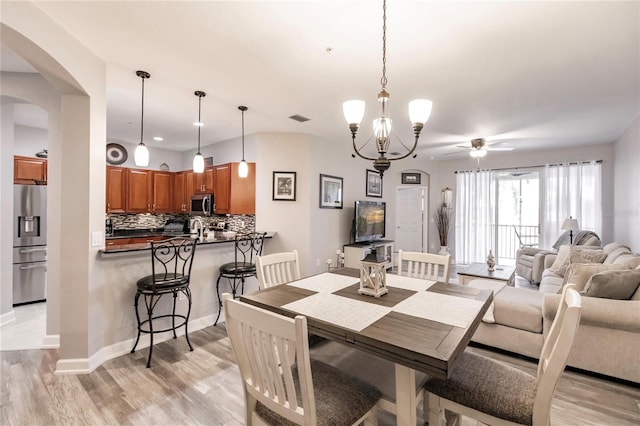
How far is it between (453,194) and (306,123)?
455 cm

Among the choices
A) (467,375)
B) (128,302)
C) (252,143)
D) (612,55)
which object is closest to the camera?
(467,375)

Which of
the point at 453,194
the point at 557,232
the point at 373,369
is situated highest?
the point at 453,194

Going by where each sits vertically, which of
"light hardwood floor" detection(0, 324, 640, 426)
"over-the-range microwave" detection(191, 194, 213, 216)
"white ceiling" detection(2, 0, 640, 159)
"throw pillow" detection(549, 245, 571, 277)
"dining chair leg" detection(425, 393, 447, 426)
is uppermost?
"white ceiling" detection(2, 0, 640, 159)

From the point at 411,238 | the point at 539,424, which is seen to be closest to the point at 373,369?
the point at 539,424

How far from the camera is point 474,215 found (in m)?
6.67

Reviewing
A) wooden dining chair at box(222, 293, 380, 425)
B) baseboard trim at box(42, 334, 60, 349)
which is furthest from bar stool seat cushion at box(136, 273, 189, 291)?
wooden dining chair at box(222, 293, 380, 425)

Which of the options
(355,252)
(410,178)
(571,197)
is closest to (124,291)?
(355,252)

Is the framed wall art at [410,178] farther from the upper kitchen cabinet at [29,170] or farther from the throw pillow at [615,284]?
the upper kitchen cabinet at [29,170]

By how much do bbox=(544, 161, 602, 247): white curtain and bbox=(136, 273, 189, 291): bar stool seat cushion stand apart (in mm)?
6725

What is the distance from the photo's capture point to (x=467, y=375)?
4.71 ft

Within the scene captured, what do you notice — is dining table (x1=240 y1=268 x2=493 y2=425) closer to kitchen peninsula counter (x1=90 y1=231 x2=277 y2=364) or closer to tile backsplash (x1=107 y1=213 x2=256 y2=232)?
kitchen peninsula counter (x1=90 y1=231 x2=277 y2=364)

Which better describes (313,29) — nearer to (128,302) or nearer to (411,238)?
(128,302)

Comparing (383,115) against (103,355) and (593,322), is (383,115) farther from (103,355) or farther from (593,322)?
(103,355)

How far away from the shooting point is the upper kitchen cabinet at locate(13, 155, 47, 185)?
4121 mm
